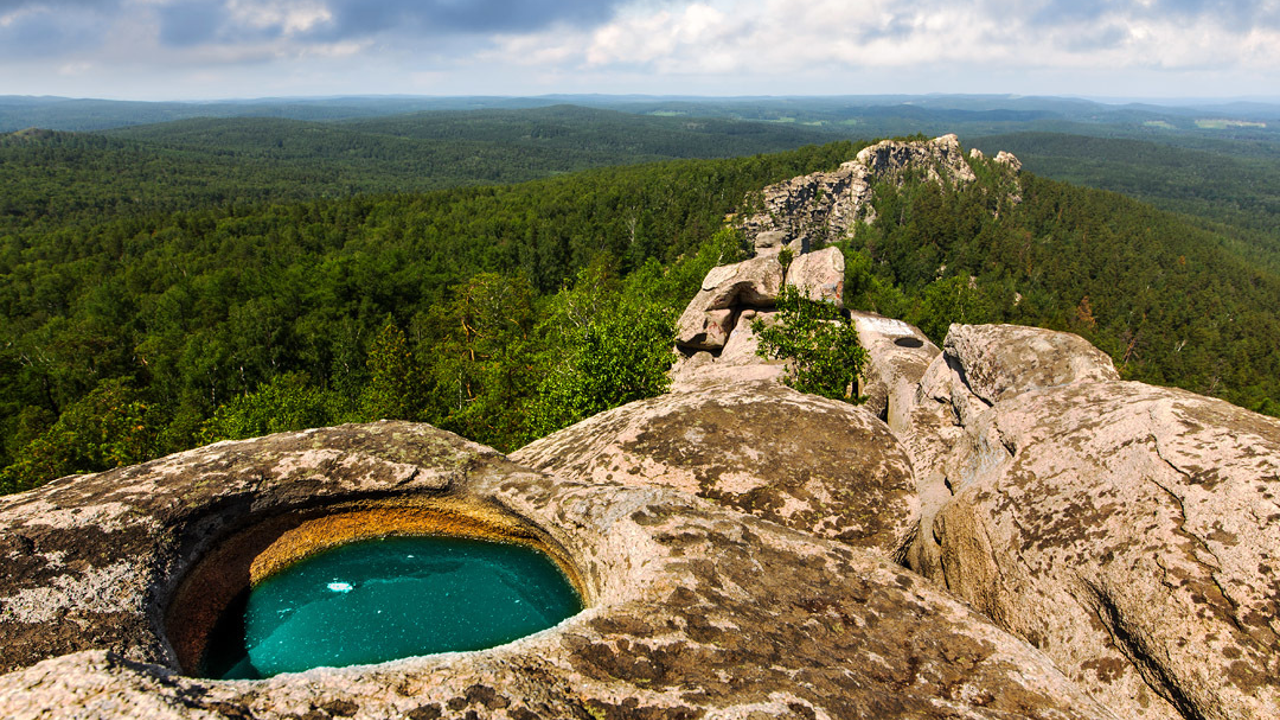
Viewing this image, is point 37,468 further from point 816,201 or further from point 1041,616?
point 816,201

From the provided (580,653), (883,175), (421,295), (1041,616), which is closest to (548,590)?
(580,653)

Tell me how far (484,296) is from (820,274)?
23.3 metres

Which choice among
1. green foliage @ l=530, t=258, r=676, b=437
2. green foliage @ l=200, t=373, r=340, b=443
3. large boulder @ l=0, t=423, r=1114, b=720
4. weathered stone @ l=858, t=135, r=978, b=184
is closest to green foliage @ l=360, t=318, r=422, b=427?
green foliage @ l=200, t=373, r=340, b=443

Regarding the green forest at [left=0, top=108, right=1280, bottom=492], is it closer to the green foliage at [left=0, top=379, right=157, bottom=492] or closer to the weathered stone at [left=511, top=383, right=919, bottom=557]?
the green foliage at [left=0, top=379, right=157, bottom=492]

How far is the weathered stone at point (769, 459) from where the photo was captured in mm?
10758

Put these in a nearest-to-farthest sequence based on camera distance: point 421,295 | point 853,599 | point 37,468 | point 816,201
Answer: point 853,599
point 37,468
point 421,295
point 816,201

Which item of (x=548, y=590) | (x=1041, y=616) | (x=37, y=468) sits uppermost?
(x=548, y=590)

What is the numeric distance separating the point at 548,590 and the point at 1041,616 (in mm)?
8035

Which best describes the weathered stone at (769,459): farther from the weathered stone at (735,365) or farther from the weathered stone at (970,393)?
the weathered stone at (735,365)

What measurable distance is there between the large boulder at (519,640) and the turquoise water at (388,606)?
1.28ft

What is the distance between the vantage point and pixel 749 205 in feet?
434

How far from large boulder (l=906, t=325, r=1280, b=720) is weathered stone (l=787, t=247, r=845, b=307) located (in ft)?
68.1

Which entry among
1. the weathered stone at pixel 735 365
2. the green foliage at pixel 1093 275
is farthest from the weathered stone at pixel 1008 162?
the weathered stone at pixel 735 365

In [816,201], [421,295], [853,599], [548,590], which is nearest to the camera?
[853,599]
